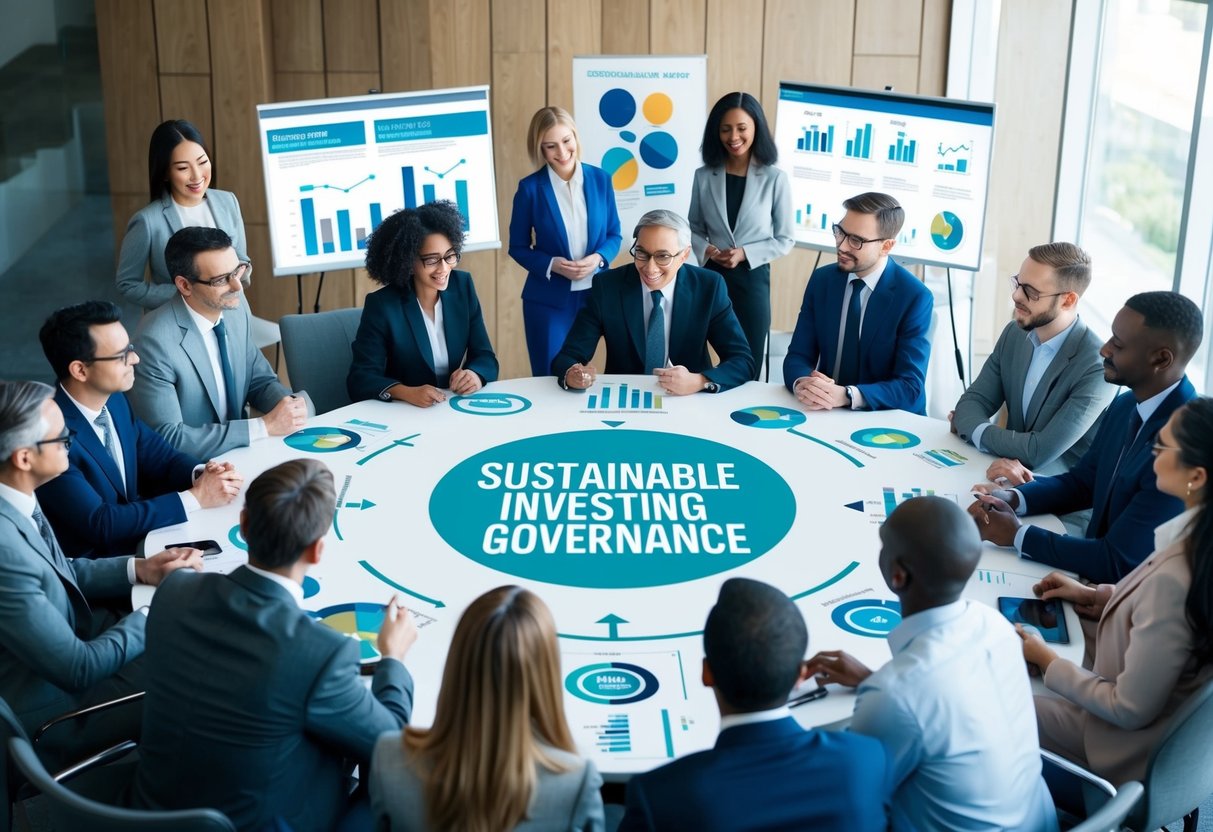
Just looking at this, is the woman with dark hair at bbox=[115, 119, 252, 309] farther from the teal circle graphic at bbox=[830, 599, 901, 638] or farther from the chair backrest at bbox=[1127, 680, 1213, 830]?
the chair backrest at bbox=[1127, 680, 1213, 830]

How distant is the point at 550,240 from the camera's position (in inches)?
233

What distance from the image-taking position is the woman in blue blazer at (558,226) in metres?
5.79

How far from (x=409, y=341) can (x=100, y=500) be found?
4.65ft

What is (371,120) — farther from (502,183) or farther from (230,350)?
(230,350)

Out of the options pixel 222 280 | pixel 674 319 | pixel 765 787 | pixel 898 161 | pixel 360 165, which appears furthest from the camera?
pixel 360 165

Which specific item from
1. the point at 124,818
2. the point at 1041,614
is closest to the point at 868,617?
the point at 1041,614

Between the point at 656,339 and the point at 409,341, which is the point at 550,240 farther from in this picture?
the point at 409,341

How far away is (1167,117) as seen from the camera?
200 inches

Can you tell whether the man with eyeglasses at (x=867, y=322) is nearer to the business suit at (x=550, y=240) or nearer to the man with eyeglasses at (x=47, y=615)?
the business suit at (x=550, y=240)

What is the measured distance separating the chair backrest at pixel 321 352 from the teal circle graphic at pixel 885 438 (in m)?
1.98

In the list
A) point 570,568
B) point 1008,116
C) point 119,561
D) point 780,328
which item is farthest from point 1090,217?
point 119,561

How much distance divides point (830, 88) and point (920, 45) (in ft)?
3.18

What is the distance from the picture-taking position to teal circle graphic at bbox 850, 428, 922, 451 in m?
3.98

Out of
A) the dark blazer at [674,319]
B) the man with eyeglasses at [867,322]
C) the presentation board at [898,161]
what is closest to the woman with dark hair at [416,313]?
the dark blazer at [674,319]
